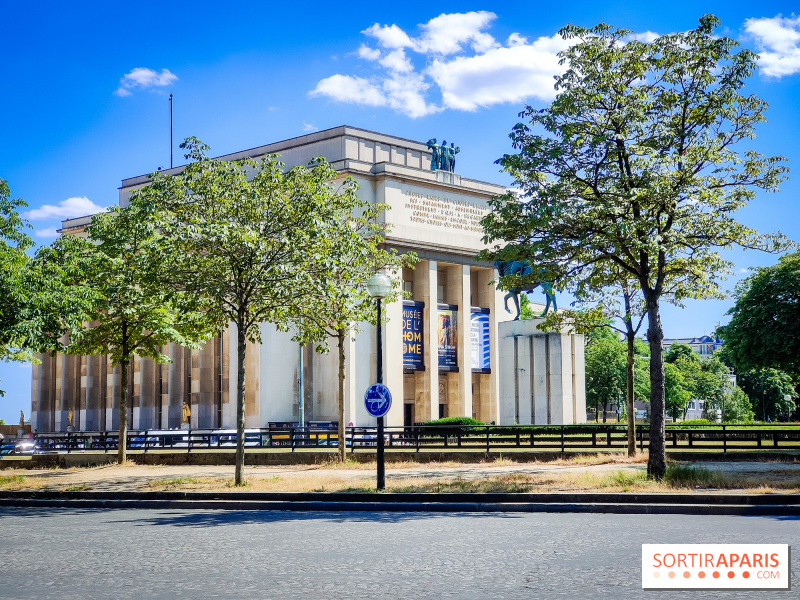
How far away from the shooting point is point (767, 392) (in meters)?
119

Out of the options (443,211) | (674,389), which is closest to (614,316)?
(443,211)

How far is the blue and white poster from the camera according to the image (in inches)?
2724

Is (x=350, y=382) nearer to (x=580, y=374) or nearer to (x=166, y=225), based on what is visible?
(x=580, y=374)

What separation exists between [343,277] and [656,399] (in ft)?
39.1

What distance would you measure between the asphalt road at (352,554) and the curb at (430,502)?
699 millimetres

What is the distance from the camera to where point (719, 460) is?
89.8 feet

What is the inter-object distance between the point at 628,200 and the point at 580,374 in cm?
2953

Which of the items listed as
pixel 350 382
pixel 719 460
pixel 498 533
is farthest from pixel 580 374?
pixel 498 533

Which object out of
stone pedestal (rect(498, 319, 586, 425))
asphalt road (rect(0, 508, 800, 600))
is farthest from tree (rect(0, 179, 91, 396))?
stone pedestal (rect(498, 319, 586, 425))

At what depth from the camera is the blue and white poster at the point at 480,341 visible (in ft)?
227

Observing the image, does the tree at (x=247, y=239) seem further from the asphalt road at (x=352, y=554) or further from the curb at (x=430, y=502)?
the asphalt road at (x=352, y=554)

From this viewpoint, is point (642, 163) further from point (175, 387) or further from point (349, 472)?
point (175, 387)

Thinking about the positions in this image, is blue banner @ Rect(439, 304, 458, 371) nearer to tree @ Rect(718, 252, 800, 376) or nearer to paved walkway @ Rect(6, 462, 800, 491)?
tree @ Rect(718, 252, 800, 376)

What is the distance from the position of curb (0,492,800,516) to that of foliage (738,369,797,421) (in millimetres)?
104877
